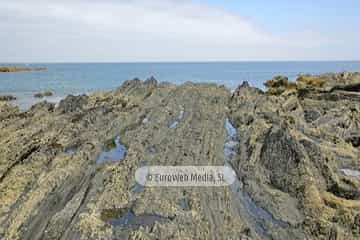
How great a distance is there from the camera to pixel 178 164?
13.2m

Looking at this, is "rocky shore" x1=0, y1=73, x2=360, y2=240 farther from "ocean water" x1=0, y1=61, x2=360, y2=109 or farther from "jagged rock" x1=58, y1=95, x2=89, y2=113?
"ocean water" x1=0, y1=61, x2=360, y2=109

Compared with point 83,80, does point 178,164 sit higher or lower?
higher

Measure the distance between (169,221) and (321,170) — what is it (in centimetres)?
604

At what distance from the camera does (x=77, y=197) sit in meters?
10.5

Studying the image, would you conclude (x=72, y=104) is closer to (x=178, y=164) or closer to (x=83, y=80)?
(x=178, y=164)

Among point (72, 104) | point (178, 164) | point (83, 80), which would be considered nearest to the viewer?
point (178, 164)

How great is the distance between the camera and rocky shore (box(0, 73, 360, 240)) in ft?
29.4

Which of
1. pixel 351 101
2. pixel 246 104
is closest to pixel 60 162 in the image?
pixel 246 104

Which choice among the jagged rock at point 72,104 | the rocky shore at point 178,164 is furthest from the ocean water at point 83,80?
the rocky shore at point 178,164

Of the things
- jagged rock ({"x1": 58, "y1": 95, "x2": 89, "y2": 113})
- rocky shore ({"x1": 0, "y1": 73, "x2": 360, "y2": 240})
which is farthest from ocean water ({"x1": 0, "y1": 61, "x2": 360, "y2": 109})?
rocky shore ({"x1": 0, "y1": 73, "x2": 360, "y2": 240})

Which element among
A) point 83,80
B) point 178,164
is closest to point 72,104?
point 178,164

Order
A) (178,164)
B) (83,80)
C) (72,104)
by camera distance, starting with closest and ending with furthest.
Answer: (178,164) < (72,104) < (83,80)

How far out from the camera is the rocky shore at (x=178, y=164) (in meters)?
8.97

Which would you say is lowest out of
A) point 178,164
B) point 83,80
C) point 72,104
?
point 83,80
